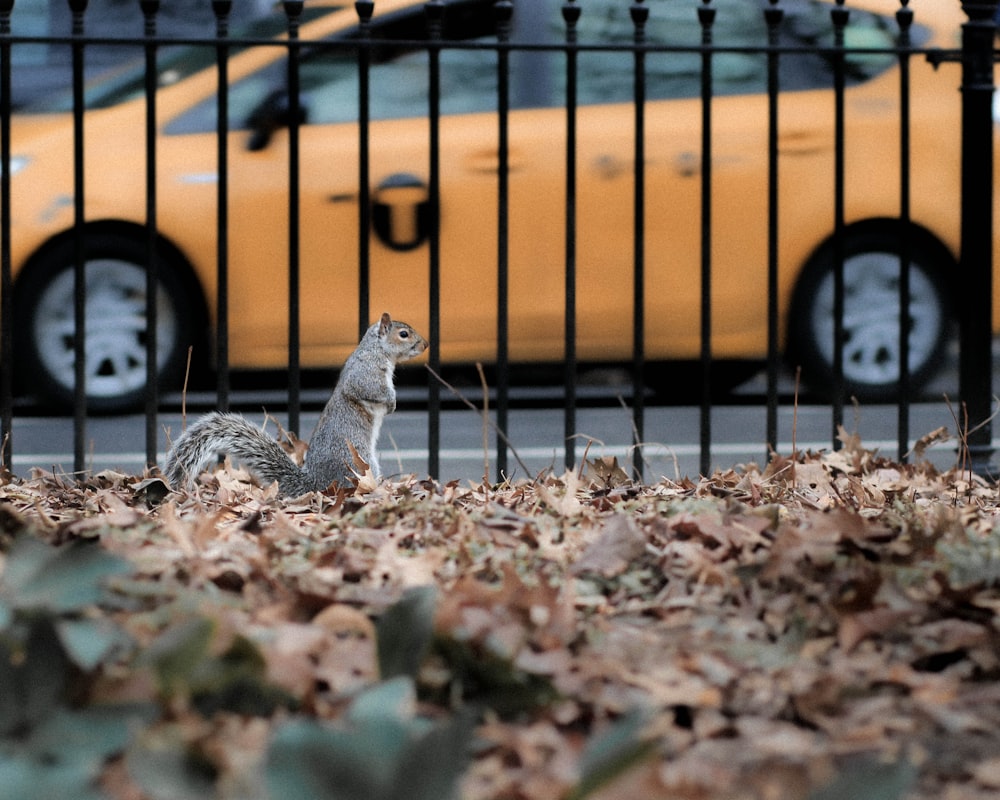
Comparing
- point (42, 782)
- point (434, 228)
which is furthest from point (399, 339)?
point (42, 782)

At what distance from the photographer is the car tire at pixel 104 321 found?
648 cm

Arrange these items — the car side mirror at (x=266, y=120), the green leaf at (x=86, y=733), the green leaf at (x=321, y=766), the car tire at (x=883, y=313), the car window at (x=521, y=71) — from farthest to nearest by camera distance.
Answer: the car tire at (x=883, y=313) < the car window at (x=521, y=71) < the car side mirror at (x=266, y=120) < the green leaf at (x=86, y=733) < the green leaf at (x=321, y=766)

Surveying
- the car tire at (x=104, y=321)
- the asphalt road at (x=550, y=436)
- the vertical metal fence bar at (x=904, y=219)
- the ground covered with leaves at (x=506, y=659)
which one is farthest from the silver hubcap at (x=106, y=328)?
the ground covered with leaves at (x=506, y=659)

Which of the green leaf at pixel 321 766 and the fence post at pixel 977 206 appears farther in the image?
the fence post at pixel 977 206

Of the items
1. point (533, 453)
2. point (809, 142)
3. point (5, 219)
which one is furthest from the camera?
point (809, 142)

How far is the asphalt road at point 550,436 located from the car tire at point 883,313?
0.57 feet

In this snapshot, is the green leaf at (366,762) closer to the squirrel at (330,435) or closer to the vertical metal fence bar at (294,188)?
the squirrel at (330,435)

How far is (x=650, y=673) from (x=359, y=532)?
792 millimetres

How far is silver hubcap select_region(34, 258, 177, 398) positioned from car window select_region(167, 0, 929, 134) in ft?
2.42

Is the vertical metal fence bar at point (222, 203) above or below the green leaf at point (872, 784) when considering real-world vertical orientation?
above

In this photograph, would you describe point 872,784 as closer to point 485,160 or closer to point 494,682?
point 494,682

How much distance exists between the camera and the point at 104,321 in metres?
6.60

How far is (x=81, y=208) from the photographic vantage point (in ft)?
13.0

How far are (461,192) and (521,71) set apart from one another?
0.67 meters
